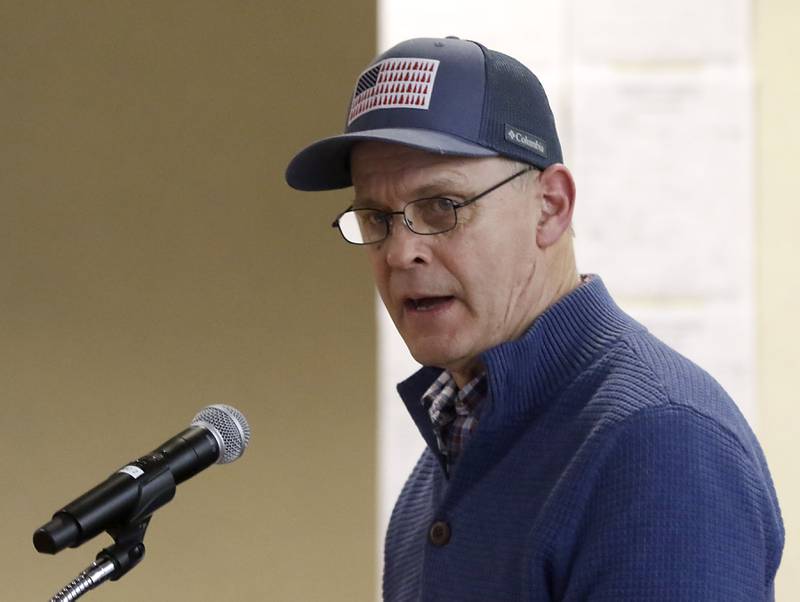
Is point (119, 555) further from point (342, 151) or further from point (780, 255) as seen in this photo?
point (780, 255)

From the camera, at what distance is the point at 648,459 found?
49.6 inches

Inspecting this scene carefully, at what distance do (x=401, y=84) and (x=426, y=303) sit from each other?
0.92ft

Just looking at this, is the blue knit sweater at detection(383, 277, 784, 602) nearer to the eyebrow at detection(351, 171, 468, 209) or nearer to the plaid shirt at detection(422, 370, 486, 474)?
the plaid shirt at detection(422, 370, 486, 474)

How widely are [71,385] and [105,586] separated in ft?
1.42

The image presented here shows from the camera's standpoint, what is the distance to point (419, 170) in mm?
1554

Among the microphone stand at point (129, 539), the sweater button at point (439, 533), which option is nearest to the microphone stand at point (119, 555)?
the microphone stand at point (129, 539)

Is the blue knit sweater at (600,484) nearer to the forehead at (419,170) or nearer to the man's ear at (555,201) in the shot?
the man's ear at (555,201)

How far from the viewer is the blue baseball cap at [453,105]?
1.53 meters

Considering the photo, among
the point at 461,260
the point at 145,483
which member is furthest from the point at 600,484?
the point at 145,483

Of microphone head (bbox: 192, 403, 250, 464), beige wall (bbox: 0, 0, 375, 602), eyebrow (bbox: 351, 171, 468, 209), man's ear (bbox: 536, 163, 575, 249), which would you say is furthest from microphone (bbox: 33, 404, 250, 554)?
beige wall (bbox: 0, 0, 375, 602)

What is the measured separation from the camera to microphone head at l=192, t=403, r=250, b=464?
1352 millimetres

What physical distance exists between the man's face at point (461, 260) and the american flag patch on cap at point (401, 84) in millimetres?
57

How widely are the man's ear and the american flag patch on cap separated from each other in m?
0.19

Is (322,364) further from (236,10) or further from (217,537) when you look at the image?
(236,10)
